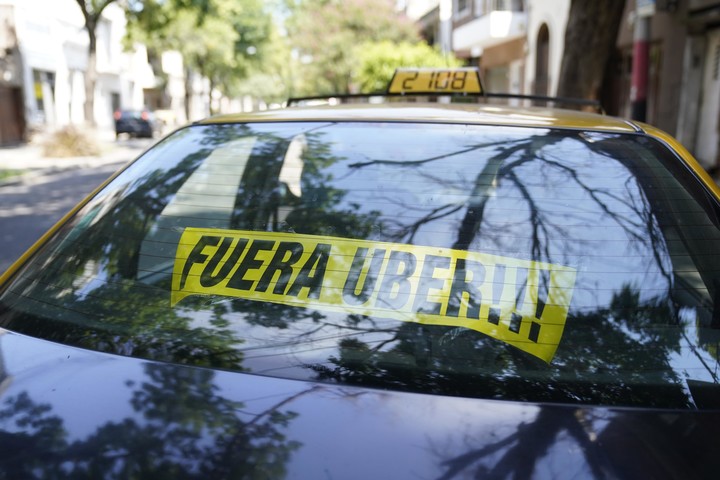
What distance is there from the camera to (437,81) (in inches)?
175

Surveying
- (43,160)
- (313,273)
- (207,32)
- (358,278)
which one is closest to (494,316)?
(358,278)

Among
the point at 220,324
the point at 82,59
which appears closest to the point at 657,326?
the point at 220,324

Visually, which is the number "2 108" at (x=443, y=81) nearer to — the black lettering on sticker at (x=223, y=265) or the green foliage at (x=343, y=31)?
the black lettering on sticker at (x=223, y=265)

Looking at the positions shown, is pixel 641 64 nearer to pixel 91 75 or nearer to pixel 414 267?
pixel 414 267

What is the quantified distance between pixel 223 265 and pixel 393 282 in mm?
472

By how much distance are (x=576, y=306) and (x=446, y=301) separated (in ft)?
1.01

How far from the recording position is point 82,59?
116 feet

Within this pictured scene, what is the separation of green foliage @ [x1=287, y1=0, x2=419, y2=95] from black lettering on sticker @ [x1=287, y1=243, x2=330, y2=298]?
93.8 ft

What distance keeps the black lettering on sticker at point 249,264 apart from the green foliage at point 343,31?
2854cm

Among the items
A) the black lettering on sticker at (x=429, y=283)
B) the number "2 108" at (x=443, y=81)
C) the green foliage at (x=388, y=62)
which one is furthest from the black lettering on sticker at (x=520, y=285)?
the green foliage at (x=388, y=62)

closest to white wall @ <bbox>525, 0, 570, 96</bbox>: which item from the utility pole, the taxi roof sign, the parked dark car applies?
the utility pole

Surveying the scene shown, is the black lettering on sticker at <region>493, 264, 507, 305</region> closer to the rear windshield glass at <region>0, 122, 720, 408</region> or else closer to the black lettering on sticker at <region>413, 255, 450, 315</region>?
the rear windshield glass at <region>0, 122, 720, 408</region>

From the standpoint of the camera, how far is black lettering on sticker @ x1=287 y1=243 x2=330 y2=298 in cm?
169

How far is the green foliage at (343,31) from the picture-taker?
3033cm
